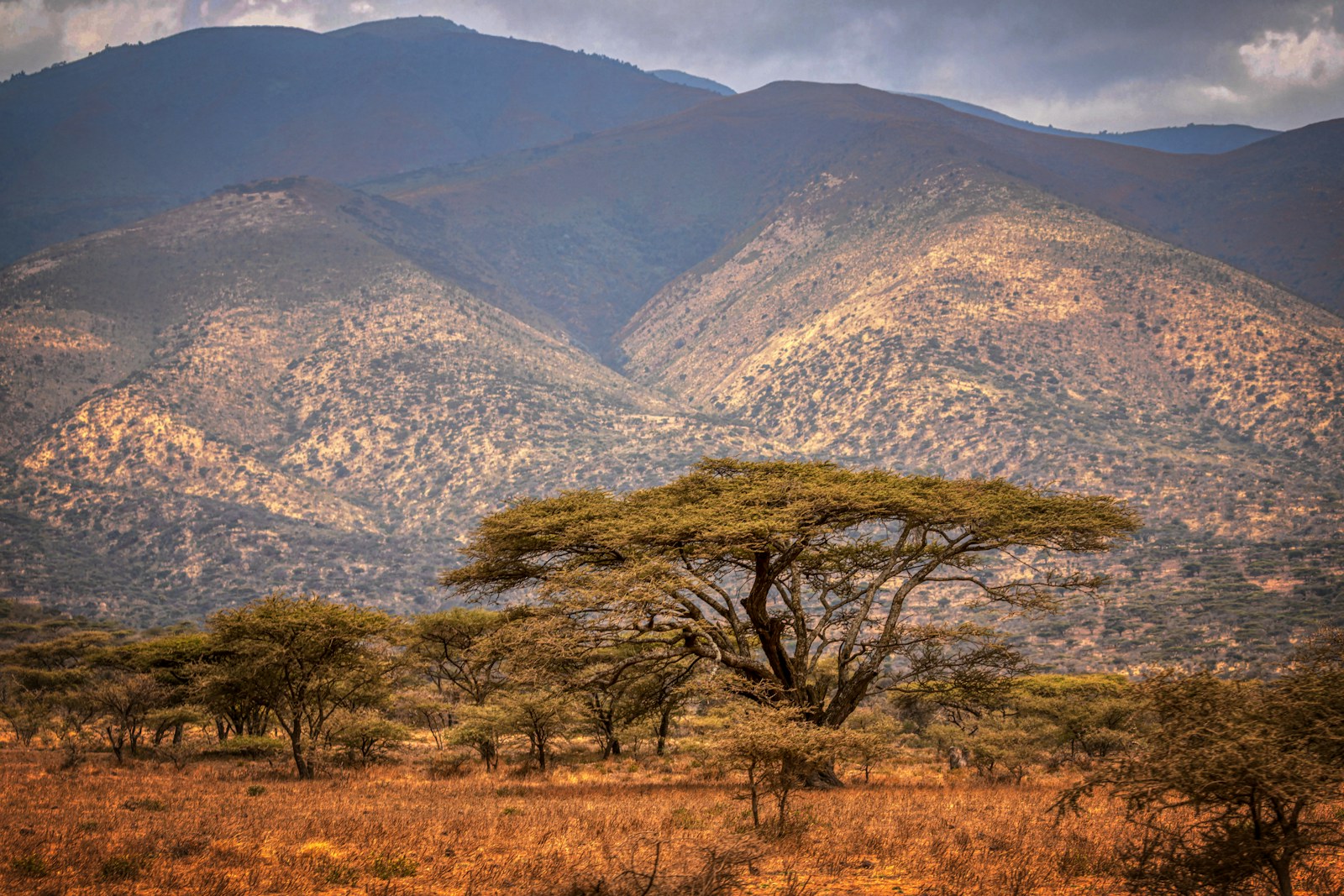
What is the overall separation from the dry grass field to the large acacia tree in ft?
9.88

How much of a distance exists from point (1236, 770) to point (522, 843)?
856 cm

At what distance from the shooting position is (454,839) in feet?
40.5

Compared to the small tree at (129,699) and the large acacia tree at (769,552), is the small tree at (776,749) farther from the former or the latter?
the small tree at (129,699)

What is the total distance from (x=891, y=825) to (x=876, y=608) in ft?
208

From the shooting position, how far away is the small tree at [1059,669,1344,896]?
7.31 metres

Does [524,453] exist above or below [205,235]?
below

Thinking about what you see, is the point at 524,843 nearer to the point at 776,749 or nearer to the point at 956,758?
the point at 776,749

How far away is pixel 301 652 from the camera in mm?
21891

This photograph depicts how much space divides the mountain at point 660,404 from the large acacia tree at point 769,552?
39.3m

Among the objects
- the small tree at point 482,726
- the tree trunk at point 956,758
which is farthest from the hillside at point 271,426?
the small tree at point 482,726

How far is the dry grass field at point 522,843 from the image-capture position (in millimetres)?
9828

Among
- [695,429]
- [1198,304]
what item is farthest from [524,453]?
[1198,304]

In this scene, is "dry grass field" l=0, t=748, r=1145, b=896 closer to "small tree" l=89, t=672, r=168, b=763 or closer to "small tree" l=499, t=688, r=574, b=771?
"small tree" l=499, t=688, r=574, b=771

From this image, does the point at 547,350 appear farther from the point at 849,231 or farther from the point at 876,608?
the point at 876,608
